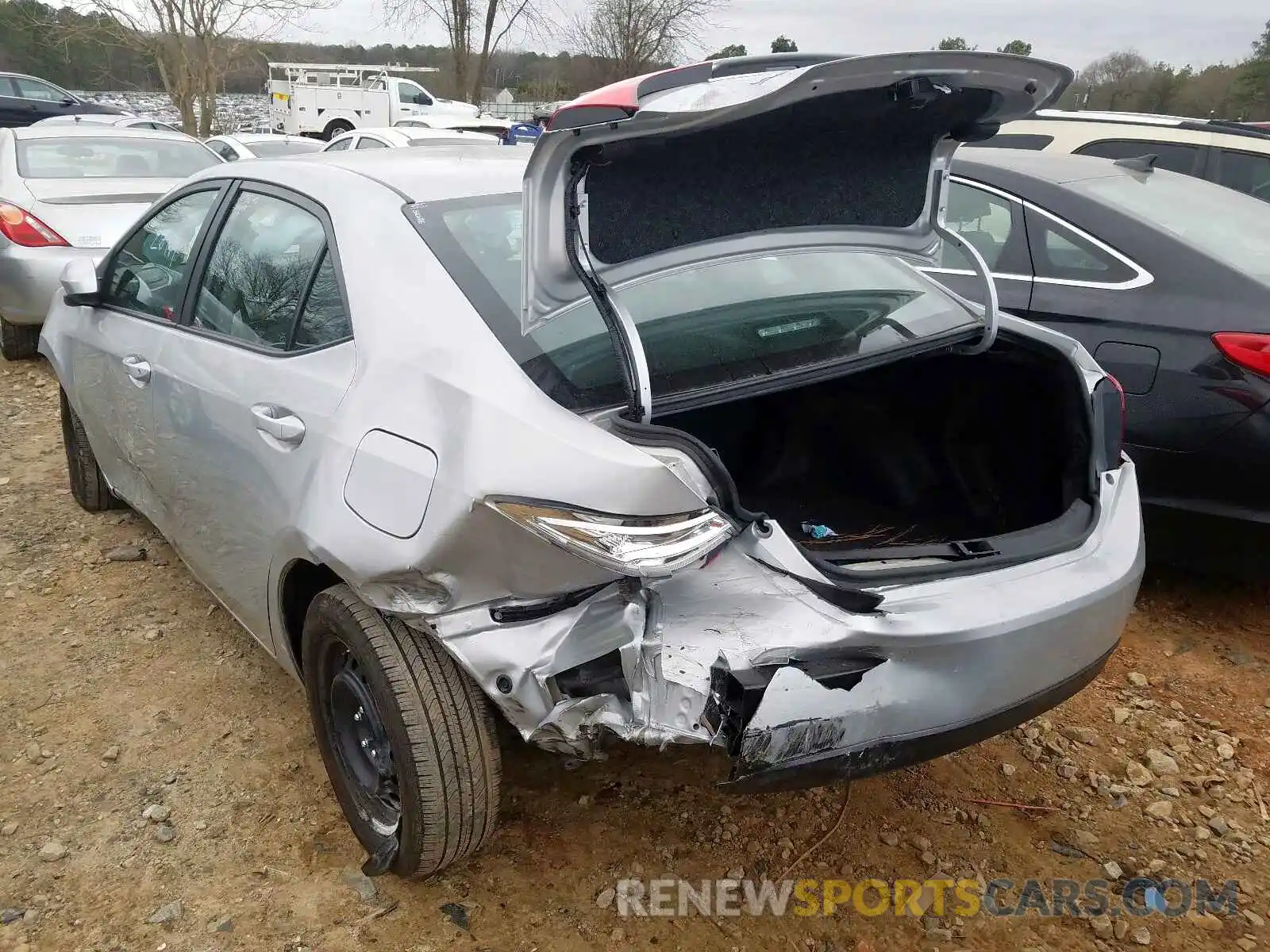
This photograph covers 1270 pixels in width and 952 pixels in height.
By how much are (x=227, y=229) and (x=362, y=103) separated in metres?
22.8

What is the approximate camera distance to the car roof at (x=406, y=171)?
2.31m

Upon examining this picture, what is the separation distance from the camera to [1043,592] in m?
1.88

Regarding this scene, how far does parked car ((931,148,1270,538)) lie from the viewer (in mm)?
2930

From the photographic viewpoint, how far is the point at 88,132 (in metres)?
6.79

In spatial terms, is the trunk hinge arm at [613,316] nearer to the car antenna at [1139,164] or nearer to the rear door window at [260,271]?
the rear door window at [260,271]

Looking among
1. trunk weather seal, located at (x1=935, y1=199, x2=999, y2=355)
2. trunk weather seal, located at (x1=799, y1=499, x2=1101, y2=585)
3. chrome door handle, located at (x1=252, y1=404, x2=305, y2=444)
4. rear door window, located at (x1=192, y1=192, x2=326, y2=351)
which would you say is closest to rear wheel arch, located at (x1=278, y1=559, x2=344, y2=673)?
chrome door handle, located at (x1=252, y1=404, x2=305, y2=444)

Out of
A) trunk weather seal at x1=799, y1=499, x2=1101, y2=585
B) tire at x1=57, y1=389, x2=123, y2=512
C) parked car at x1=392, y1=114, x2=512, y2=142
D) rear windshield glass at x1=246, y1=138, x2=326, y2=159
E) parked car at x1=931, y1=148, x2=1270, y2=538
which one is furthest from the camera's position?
parked car at x1=392, y1=114, x2=512, y2=142

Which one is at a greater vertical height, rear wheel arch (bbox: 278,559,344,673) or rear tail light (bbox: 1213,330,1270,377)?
rear tail light (bbox: 1213,330,1270,377)

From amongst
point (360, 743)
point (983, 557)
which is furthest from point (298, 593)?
point (983, 557)

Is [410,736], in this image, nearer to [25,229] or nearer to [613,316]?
[613,316]

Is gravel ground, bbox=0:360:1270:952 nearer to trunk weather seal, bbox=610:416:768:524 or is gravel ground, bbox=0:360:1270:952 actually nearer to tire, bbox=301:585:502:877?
tire, bbox=301:585:502:877

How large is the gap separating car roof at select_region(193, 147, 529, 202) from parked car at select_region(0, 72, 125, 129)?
52.7ft

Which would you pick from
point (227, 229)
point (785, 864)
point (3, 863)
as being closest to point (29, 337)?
point (227, 229)

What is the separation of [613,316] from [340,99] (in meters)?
24.5
